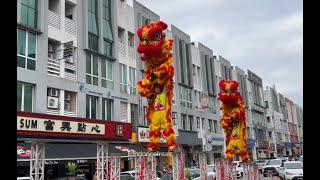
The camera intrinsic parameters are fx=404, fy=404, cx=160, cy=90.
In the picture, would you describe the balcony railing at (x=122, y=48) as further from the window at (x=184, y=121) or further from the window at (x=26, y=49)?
the window at (x=184, y=121)

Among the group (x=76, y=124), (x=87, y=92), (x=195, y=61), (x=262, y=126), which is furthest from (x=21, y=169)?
(x=262, y=126)

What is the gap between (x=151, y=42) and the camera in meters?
14.9

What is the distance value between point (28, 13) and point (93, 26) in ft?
22.0

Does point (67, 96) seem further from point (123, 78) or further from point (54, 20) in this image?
point (123, 78)

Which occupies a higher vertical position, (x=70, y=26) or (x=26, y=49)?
(x=70, y=26)

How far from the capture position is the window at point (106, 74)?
30.5m

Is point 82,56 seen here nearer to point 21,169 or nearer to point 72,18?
point 72,18

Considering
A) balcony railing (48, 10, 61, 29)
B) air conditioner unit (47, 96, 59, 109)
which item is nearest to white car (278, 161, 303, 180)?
air conditioner unit (47, 96, 59, 109)

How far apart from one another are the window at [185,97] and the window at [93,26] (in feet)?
51.9

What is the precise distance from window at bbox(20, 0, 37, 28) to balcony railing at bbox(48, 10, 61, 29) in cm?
148

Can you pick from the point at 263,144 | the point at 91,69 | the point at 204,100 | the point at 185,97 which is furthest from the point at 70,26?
the point at 263,144

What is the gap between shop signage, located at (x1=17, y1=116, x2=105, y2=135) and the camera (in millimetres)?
20797
